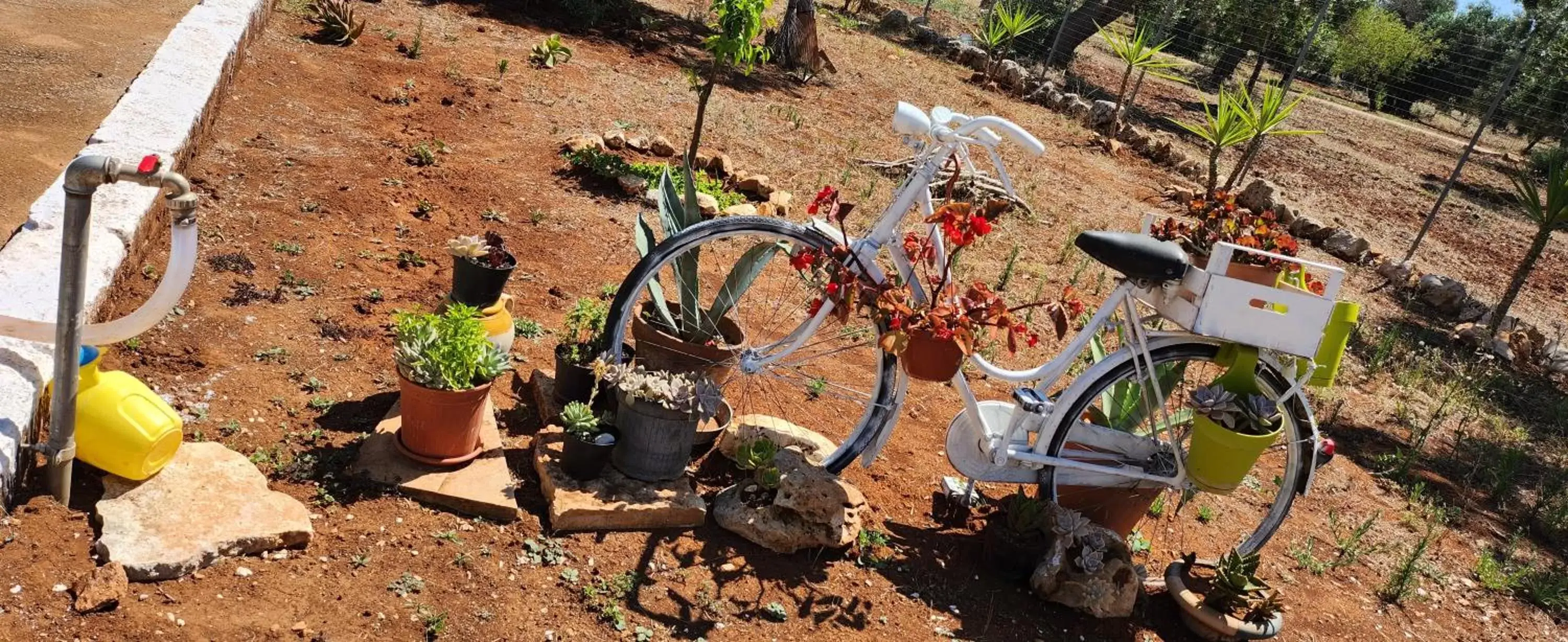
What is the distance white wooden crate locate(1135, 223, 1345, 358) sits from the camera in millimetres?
3305

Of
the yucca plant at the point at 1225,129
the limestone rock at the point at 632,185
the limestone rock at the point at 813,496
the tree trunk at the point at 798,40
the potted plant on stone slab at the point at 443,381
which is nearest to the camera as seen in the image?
the potted plant on stone slab at the point at 443,381

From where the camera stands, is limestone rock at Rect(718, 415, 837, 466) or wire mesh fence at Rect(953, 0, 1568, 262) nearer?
limestone rock at Rect(718, 415, 837, 466)

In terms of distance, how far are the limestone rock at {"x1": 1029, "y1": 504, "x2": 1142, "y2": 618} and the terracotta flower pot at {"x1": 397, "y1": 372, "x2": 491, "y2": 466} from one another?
72.8 inches

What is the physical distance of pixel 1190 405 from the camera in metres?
3.57

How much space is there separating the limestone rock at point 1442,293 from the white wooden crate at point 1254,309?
5649 mm

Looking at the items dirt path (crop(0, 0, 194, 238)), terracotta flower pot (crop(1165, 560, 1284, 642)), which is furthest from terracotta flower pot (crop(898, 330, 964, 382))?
dirt path (crop(0, 0, 194, 238))

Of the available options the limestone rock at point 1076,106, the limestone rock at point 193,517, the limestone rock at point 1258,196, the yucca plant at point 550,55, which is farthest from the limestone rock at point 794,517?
the limestone rock at point 1076,106

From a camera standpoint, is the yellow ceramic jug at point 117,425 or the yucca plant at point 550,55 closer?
the yellow ceramic jug at point 117,425

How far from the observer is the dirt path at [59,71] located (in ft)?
14.7

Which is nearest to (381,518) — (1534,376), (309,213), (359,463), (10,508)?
(359,463)

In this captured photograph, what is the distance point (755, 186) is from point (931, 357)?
138 inches

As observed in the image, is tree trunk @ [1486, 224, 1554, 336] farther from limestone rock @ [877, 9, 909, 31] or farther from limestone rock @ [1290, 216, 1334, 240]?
limestone rock @ [877, 9, 909, 31]

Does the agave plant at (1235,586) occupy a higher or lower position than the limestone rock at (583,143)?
lower

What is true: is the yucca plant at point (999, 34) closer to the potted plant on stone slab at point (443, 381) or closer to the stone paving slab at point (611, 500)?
the stone paving slab at point (611, 500)
